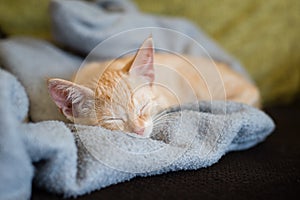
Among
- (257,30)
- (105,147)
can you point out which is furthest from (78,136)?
(257,30)

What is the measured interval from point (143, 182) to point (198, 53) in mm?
684

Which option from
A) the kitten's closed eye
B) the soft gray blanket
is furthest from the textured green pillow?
the kitten's closed eye

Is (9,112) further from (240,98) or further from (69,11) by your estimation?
(240,98)

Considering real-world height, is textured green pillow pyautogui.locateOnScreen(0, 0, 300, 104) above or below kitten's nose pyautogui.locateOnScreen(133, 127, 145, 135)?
above

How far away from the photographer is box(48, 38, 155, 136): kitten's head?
0.88m

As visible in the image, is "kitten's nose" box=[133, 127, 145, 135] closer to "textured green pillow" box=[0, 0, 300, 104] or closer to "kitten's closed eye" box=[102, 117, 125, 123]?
"kitten's closed eye" box=[102, 117, 125, 123]

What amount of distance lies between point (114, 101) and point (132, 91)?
0.19 feet

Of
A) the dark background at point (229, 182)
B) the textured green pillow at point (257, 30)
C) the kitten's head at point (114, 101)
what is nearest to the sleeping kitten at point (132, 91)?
the kitten's head at point (114, 101)

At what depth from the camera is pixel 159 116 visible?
96cm

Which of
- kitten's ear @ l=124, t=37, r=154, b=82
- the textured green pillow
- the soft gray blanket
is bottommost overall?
the soft gray blanket

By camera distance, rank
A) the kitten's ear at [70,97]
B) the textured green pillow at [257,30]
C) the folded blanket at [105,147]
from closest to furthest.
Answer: the folded blanket at [105,147], the kitten's ear at [70,97], the textured green pillow at [257,30]

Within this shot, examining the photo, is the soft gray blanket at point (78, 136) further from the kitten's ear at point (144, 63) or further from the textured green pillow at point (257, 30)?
the textured green pillow at point (257, 30)

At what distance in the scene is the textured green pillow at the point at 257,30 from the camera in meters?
1.47

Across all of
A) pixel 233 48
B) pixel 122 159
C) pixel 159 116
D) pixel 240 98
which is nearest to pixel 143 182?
pixel 122 159
